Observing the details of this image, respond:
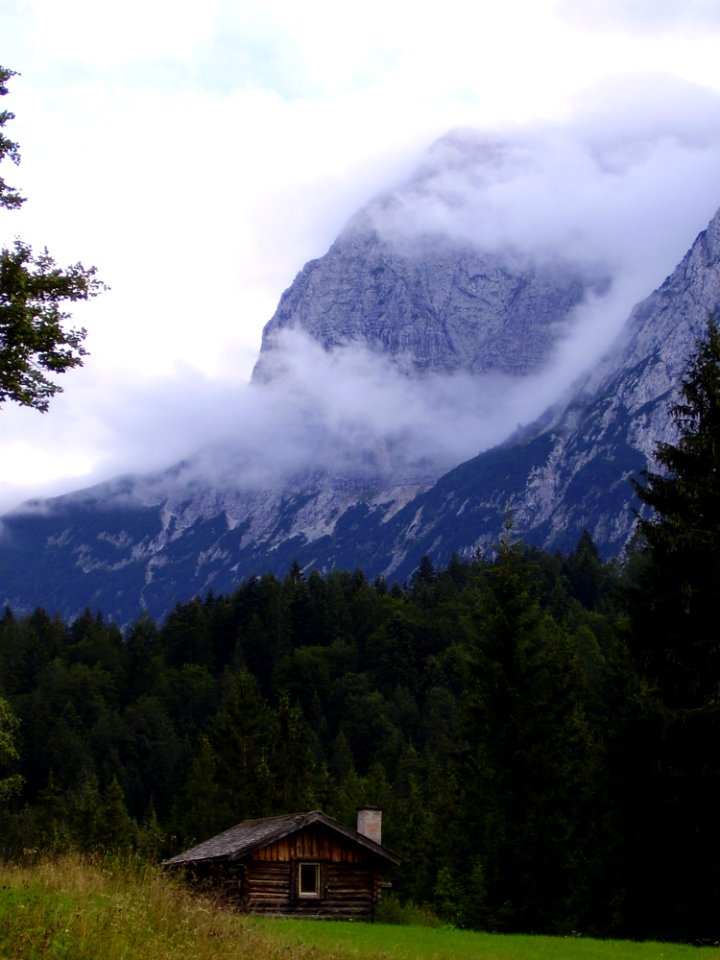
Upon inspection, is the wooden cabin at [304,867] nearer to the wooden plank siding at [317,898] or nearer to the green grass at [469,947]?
the wooden plank siding at [317,898]

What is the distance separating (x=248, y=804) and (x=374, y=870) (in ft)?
117

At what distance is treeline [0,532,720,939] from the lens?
25.0m

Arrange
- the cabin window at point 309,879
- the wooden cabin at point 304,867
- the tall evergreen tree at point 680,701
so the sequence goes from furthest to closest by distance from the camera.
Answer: the cabin window at point 309,879 < the wooden cabin at point 304,867 < the tall evergreen tree at point 680,701

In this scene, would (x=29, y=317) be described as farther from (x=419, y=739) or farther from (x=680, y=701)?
(x=419, y=739)

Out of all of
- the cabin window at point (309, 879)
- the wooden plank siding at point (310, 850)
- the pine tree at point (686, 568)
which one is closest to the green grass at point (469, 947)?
the pine tree at point (686, 568)

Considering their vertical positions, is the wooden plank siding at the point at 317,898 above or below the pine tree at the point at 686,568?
below

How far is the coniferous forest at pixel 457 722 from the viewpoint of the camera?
24.7 m

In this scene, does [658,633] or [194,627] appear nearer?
[658,633]

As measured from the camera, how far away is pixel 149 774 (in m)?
122

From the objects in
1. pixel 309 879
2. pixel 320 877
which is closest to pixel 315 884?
pixel 309 879

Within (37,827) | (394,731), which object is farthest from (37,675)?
(37,827)

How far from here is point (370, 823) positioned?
4275 cm

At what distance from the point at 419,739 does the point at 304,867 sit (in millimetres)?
89888

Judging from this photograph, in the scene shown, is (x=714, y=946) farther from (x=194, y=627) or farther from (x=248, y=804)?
(x=194, y=627)
